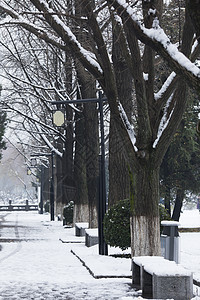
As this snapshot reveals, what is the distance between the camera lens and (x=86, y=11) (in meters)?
13.6

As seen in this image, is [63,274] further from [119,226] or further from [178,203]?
[178,203]

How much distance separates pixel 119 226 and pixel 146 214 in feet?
7.99

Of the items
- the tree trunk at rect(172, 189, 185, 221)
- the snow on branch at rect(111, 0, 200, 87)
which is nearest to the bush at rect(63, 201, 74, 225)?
the tree trunk at rect(172, 189, 185, 221)

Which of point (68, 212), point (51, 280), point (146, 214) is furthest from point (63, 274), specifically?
point (68, 212)

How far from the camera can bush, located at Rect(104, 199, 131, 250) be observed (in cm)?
1564

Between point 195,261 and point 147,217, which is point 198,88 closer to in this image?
point 147,217

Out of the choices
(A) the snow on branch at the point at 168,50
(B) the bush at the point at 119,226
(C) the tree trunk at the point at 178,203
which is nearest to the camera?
(A) the snow on branch at the point at 168,50

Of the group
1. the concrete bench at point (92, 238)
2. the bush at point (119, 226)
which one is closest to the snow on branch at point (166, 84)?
the bush at point (119, 226)

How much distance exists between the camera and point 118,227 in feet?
51.3

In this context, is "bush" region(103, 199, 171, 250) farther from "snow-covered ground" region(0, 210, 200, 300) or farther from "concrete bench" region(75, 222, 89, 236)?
"concrete bench" region(75, 222, 89, 236)

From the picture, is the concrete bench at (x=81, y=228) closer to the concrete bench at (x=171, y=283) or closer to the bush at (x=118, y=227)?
the bush at (x=118, y=227)

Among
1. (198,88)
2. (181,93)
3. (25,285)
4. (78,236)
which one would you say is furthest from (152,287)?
(78,236)

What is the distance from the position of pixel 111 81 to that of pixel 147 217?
2.97 metres

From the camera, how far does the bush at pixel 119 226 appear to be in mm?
15633
